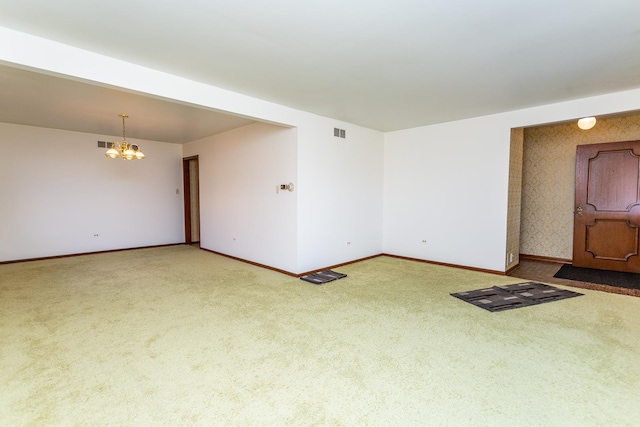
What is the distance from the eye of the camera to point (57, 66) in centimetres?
268

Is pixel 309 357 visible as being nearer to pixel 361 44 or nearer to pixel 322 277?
pixel 322 277

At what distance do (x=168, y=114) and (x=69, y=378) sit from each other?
12.8 ft

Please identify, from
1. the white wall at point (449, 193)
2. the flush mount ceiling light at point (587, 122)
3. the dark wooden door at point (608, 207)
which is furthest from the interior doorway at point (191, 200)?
the dark wooden door at point (608, 207)

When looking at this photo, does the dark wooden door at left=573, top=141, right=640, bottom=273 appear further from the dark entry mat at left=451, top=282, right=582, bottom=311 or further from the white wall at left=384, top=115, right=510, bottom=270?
the dark entry mat at left=451, top=282, right=582, bottom=311

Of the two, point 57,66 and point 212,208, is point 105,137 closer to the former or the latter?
point 212,208

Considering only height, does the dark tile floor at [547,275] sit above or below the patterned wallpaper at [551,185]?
below

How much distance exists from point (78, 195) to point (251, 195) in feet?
13.1

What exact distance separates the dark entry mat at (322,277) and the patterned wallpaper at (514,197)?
2792mm

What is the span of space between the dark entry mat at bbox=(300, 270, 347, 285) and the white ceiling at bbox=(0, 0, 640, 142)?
8.57 feet

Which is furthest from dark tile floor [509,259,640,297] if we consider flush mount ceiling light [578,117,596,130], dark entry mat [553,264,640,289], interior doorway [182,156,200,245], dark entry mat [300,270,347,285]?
interior doorway [182,156,200,245]

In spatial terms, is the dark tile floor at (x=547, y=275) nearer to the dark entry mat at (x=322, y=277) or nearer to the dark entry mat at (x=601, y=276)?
the dark entry mat at (x=601, y=276)

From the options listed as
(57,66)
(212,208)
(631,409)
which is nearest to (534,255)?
(631,409)

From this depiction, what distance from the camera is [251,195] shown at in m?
5.75

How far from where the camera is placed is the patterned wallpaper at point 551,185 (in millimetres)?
5773
